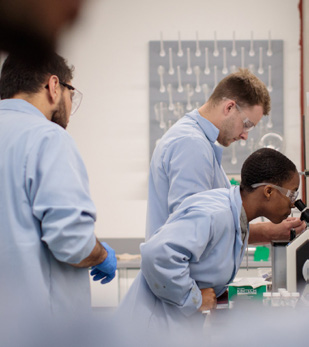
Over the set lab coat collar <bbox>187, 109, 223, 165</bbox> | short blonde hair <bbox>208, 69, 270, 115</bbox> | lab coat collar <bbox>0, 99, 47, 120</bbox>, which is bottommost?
lab coat collar <bbox>0, 99, 47, 120</bbox>

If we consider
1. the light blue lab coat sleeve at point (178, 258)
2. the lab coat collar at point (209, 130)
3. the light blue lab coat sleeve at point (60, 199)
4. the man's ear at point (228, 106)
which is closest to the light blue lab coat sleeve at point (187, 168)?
the lab coat collar at point (209, 130)

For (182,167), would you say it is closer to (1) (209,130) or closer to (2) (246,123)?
(1) (209,130)

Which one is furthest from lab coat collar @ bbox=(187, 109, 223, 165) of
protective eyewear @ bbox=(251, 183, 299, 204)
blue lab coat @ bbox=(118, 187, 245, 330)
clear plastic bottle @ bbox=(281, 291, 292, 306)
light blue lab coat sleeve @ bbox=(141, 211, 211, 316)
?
clear plastic bottle @ bbox=(281, 291, 292, 306)

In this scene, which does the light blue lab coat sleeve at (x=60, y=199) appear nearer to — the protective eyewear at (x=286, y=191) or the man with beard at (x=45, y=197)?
the man with beard at (x=45, y=197)

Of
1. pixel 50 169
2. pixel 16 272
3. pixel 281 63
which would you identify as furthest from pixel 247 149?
pixel 16 272

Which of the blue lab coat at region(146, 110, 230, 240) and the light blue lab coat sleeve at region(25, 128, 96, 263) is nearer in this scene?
the light blue lab coat sleeve at region(25, 128, 96, 263)

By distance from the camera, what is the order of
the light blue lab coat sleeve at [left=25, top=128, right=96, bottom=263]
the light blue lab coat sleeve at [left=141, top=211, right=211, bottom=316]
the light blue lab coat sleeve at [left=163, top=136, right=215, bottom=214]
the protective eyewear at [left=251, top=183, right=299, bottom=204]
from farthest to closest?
the light blue lab coat sleeve at [left=163, top=136, right=215, bottom=214] → the protective eyewear at [left=251, top=183, right=299, bottom=204] → the light blue lab coat sleeve at [left=141, top=211, right=211, bottom=316] → the light blue lab coat sleeve at [left=25, top=128, right=96, bottom=263]

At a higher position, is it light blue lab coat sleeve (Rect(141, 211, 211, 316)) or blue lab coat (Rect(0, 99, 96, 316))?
blue lab coat (Rect(0, 99, 96, 316))

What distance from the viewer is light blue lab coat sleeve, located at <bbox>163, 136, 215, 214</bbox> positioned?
168 centimetres

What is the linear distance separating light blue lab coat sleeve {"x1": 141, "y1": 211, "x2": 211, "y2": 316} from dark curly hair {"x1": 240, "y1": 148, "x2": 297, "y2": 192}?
37 centimetres

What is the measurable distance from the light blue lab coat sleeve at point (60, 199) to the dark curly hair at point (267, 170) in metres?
0.70

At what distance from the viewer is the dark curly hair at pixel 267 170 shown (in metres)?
1.50

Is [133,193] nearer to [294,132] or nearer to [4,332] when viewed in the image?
[294,132]

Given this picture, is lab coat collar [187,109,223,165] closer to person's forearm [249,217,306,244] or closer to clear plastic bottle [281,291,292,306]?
person's forearm [249,217,306,244]
